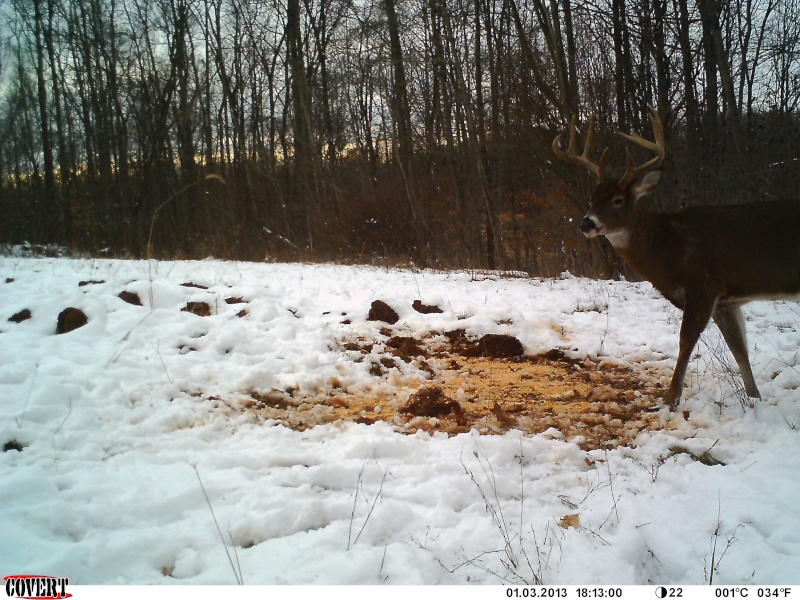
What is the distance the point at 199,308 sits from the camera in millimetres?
5613

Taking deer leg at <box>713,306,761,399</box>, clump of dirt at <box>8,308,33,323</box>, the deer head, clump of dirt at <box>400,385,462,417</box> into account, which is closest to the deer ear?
the deer head

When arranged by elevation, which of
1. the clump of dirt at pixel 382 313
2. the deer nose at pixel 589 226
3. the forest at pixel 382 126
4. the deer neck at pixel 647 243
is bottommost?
the clump of dirt at pixel 382 313

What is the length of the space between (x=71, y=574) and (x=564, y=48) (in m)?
13.7

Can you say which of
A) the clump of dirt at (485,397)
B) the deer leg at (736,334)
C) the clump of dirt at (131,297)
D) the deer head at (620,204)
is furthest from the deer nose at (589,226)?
the clump of dirt at (131,297)

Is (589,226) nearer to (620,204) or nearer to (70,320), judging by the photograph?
(620,204)

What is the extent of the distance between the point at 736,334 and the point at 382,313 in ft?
10.8

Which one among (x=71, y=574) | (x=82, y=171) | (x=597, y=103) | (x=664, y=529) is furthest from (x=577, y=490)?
(x=82, y=171)

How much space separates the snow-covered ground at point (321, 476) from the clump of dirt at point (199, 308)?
211 millimetres

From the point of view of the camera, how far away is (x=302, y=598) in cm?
198

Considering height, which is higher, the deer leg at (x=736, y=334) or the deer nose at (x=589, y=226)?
the deer nose at (x=589, y=226)

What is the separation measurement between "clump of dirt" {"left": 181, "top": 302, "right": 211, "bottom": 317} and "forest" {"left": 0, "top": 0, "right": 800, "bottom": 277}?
702mm

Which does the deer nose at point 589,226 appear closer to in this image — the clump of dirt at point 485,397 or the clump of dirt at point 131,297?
the clump of dirt at point 485,397

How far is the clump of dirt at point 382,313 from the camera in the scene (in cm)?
596

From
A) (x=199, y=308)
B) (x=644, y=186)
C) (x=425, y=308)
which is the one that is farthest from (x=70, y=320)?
(x=644, y=186)
